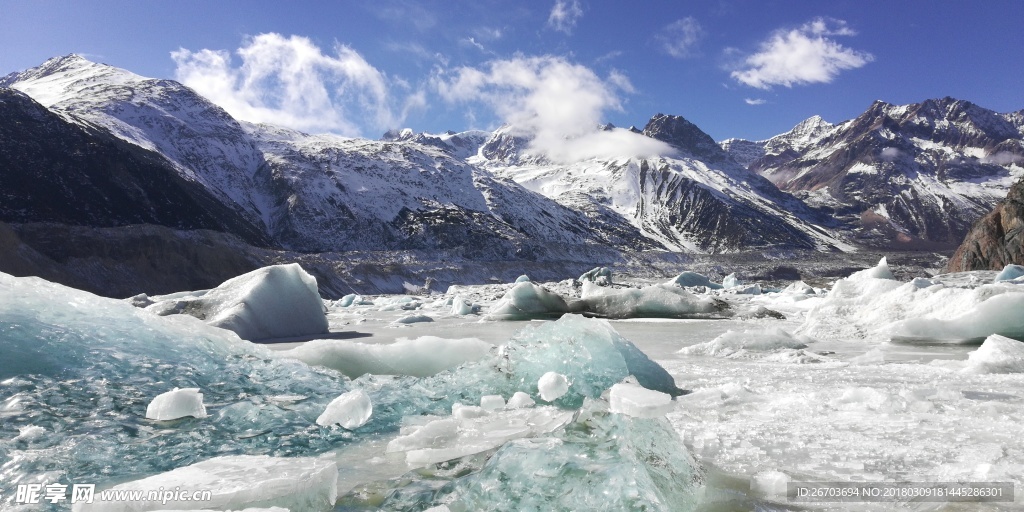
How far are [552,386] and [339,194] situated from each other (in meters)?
78.2

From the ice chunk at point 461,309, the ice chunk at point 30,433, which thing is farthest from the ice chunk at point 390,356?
the ice chunk at point 461,309

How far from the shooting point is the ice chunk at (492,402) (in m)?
3.79

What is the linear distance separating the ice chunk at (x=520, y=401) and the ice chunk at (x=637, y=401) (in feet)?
2.12

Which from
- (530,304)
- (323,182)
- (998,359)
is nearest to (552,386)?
(998,359)

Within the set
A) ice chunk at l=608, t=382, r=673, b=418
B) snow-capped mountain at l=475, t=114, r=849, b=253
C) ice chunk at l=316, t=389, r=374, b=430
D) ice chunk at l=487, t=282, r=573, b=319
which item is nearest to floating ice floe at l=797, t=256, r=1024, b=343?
ice chunk at l=608, t=382, r=673, b=418

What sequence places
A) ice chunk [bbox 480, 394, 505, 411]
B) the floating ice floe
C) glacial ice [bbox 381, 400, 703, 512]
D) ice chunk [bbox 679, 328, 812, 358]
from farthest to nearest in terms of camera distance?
1. the floating ice floe
2. ice chunk [bbox 679, 328, 812, 358]
3. ice chunk [bbox 480, 394, 505, 411]
4. glacial ice [bbox 381, 400, 703, 512]

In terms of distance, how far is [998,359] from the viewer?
4711 mm

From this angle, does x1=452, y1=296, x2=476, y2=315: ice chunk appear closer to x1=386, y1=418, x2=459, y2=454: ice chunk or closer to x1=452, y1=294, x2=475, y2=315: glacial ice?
x1=452, y1=294, x2=475, y2=315: glacial ice

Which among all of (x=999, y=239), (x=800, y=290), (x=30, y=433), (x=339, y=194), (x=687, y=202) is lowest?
(x=30, y=433)

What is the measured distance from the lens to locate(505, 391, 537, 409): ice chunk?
12.7ft

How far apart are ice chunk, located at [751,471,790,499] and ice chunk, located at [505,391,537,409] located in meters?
1.77

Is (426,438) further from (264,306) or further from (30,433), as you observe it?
(264,306)

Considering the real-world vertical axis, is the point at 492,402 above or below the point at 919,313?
below

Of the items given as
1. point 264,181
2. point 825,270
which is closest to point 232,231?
point 264,181
